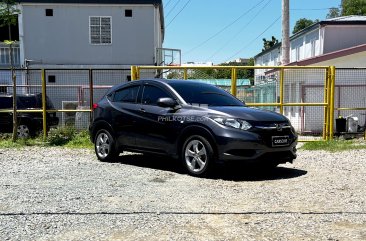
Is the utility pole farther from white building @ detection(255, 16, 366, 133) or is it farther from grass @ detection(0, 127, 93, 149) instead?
grass @ detection(0, 127, 93, 149)

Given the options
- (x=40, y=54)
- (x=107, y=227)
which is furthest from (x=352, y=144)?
(x=40, y=54)

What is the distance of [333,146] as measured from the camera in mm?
11492

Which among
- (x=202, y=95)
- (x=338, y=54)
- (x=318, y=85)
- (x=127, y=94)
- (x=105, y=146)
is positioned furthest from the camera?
(x=338, y=54)

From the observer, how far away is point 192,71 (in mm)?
13227

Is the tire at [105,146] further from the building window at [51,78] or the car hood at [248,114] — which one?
the building window at [51,78]

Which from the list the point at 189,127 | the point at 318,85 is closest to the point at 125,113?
the point at 189,127

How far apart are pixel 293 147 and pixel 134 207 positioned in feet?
11.5

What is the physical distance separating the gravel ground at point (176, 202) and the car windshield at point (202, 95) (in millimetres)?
1296

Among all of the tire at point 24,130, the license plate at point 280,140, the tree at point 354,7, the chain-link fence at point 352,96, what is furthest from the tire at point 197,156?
the tree at point 354,7

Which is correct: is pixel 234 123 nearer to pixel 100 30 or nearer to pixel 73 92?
pixel 73 92

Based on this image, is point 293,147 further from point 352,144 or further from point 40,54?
point 40,54

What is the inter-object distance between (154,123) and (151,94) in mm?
679

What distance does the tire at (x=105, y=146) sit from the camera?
9.16m

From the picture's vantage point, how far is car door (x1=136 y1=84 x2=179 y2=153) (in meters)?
8.02
